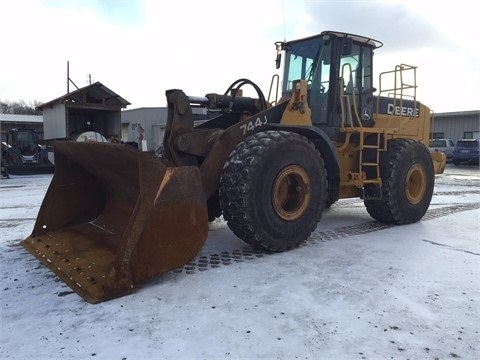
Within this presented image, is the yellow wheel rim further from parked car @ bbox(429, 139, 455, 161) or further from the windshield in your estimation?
parked car @ bbox(429, 139, 455, 161)

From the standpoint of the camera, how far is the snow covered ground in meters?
2.58

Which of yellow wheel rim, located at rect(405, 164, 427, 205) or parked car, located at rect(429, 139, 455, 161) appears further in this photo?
parked car, located at rect(429, 139, 455, 161)

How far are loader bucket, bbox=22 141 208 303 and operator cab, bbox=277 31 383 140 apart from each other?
2.76 meters

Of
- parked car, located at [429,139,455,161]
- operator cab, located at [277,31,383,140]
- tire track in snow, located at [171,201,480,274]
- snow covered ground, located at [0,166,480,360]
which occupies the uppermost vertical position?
operator cab, located at [277,31,383,140]

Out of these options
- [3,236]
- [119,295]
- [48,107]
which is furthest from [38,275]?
[48,107]

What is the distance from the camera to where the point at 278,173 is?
437 cm

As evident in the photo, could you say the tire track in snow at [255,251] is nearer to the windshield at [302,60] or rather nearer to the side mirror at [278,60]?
the windshield at [302,60]

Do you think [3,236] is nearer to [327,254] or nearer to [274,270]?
[274,270]

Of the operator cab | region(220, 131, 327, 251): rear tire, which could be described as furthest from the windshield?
region(220, 131, 327, 251): rear tire

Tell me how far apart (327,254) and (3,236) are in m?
4.11

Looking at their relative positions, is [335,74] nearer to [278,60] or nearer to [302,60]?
[302,60]

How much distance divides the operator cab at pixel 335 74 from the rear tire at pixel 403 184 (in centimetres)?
67

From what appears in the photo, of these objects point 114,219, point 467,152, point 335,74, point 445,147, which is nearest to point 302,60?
point 335,74

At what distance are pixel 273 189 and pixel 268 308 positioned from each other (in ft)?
4.91
